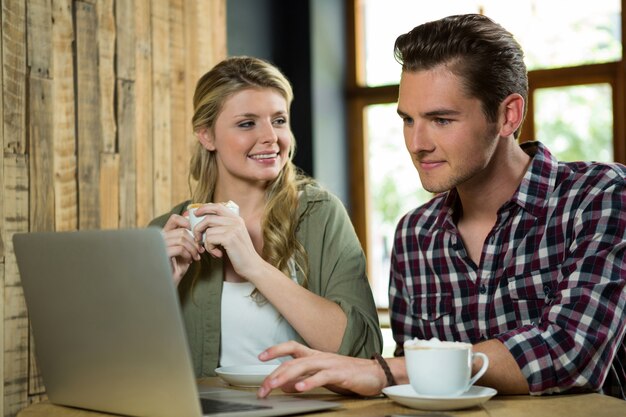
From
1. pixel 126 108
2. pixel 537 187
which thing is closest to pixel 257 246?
pixel 537 187

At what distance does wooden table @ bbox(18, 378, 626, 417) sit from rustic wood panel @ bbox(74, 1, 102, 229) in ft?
5.01

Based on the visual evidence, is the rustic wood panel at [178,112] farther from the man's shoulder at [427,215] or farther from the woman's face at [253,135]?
the man's shoulder at [427,215]

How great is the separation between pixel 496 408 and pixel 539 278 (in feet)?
1.37

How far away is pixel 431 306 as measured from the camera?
1.88 meters

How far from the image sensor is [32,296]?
142 centimetres

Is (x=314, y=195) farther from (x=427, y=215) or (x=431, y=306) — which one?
(x=431, y=306)

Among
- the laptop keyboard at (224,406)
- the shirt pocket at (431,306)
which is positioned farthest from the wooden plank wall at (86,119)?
the laptop keyboard at (224,406)

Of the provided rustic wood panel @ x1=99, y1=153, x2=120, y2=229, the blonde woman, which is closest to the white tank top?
the blonde woman

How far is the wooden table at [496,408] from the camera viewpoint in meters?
1.31

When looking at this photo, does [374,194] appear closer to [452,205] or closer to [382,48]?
[382,48]

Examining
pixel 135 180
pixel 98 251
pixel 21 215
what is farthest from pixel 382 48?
pixel 98 251

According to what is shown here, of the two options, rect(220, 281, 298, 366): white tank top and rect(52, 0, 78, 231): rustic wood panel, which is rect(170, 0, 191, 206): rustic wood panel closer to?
rect(52, 0, 78, 231): rustic wood panel

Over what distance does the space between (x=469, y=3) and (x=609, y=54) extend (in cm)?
92

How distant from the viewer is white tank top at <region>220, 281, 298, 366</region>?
213 centimetres
